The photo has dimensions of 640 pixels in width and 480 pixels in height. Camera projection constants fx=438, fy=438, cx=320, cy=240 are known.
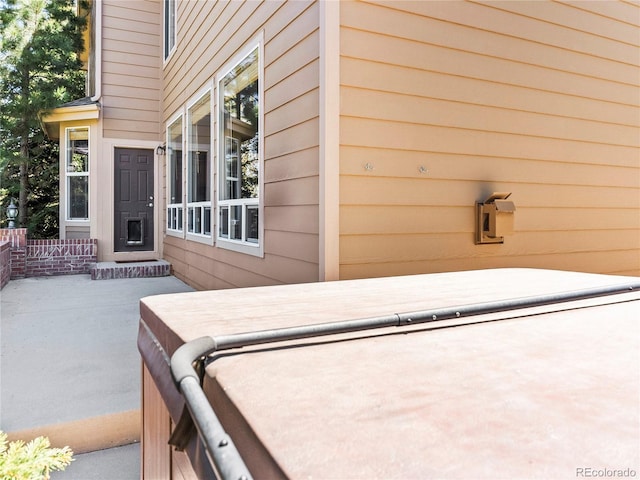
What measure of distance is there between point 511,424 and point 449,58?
270 centimetres

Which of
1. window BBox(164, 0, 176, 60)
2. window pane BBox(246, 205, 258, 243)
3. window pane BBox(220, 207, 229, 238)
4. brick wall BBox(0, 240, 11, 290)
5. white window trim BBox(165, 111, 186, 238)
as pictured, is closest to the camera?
window pane BBox(246, 205, 258, 243)

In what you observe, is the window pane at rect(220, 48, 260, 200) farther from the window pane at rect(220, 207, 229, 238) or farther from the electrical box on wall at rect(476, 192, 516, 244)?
the electrical box on wall at rect(476, 192, 516, 244)

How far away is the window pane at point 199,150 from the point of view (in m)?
4.91

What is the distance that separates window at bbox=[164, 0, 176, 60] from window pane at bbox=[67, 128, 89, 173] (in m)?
1.84

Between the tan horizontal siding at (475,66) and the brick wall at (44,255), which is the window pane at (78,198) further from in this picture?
the tan horizontal siding at (475,66)

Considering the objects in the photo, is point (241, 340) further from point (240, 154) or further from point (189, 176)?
point (189, 176)

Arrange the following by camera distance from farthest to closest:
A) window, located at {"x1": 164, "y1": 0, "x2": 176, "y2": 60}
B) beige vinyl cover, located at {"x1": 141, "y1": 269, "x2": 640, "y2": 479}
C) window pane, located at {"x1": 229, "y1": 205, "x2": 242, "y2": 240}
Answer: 1. window, located at {"x1": 164, "y1": 0, "x2": 176, "y2": 60}
2. window pane, located at {"x1": 229, "y1": 205, "x2": 242, "y2": 240}
3. beige vinyl cover, located at {"x1": 141, "y1": 269, "x2": 640, "y2": 479}

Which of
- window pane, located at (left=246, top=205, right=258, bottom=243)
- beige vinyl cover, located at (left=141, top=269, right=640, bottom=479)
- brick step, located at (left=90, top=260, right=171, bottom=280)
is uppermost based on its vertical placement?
window pane, located at (left=246, top=205, right=258, bottom=243)

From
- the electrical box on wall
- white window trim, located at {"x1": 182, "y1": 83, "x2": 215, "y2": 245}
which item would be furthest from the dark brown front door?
the electrical box on wall

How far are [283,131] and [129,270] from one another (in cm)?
440

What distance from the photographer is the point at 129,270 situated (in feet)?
21.0

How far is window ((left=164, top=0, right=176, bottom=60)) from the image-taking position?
6.58 metres

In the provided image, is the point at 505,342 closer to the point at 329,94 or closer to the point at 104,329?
the point at 329,94

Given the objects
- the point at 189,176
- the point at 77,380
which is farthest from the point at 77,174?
the point at 77,380
